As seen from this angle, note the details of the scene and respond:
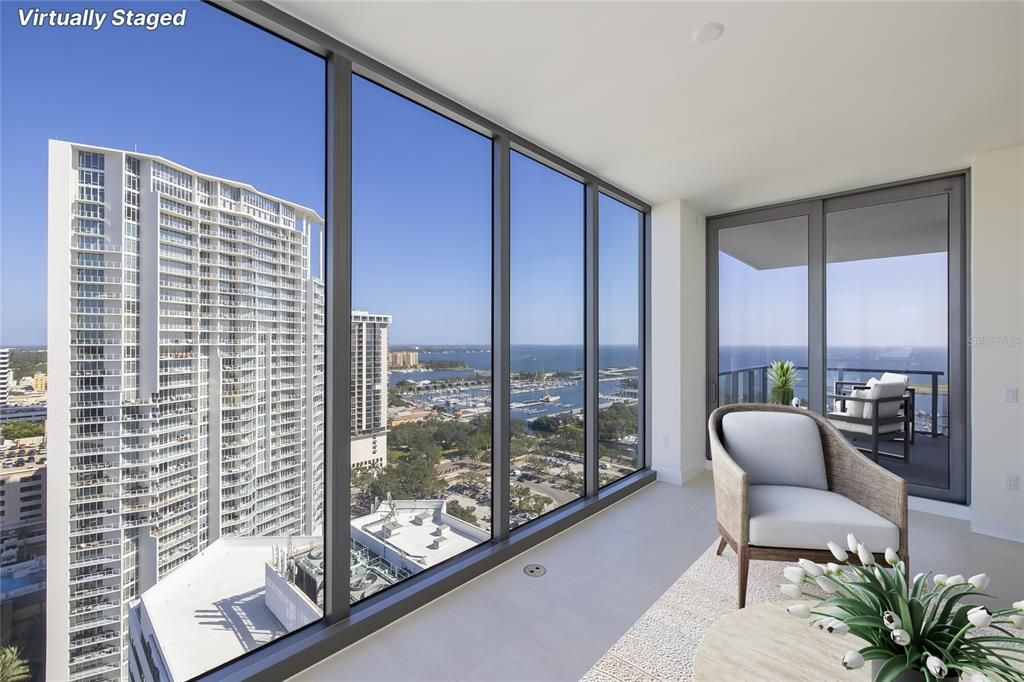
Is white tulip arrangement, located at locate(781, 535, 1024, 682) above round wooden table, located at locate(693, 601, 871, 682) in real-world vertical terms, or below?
above

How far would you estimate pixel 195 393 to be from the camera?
1.64 m

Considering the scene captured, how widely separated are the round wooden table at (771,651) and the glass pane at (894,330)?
3174 mm

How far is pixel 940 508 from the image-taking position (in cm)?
342

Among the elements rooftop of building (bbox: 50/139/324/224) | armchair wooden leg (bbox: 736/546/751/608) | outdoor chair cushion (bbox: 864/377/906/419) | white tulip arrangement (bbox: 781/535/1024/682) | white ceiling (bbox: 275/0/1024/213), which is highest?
white ceiling (bbox: 275/0/1024/213)

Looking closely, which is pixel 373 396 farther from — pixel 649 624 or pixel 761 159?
pixel 761 159

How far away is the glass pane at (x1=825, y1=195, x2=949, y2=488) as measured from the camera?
11.6ft

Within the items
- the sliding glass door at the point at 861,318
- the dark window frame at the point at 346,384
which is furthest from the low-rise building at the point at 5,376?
the sliding glass door at the point at 861,318

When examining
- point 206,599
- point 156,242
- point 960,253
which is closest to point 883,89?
point 960,253

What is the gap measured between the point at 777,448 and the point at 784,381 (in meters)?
1.77

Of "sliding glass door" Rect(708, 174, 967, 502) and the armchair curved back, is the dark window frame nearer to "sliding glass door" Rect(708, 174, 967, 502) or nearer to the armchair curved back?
the armchair curved back

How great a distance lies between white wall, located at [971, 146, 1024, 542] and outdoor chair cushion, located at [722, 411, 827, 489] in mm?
1506

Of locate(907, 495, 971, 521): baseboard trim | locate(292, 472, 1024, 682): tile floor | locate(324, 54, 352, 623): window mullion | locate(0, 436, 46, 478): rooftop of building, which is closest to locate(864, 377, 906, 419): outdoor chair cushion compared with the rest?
locate(907, 495, 971, 521): baseboard trim

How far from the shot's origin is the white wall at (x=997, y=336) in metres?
2.99

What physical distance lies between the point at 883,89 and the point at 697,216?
217 cm
